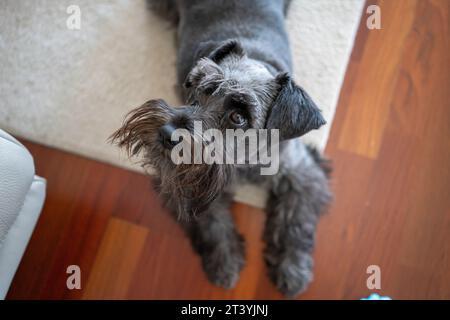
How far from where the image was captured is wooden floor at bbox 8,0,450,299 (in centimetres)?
197

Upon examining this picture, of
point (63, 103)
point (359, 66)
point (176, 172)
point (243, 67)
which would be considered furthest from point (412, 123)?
point (63, 103)

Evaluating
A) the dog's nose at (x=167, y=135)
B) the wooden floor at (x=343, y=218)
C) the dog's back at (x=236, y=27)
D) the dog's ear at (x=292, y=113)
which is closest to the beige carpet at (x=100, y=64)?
the wooden floor at (x=343, y=218)

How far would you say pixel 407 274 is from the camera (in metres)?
1.97

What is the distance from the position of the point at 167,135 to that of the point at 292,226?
946 mm

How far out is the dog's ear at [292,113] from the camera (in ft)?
4.54

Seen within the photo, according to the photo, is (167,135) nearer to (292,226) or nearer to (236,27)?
(236,27)

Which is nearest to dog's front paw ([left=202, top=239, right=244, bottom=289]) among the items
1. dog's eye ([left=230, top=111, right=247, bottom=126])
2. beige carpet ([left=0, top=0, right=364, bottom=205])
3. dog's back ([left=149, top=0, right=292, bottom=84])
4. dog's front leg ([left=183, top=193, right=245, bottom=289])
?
dog's front leg ([left=183, top=193, right=245, bottom=289])

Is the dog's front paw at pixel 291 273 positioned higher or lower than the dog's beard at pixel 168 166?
lower

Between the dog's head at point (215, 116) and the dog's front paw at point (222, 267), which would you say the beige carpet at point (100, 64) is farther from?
the dog's head at point (215, 116)

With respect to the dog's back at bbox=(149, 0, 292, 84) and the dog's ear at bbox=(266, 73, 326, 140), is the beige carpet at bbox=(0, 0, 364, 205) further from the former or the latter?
the dog's ear at bbox=(266, 73, 326, 140)

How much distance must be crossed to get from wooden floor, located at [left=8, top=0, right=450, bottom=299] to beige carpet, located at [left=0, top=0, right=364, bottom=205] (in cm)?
11

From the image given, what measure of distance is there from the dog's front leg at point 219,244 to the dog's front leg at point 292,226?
0.18 meters
